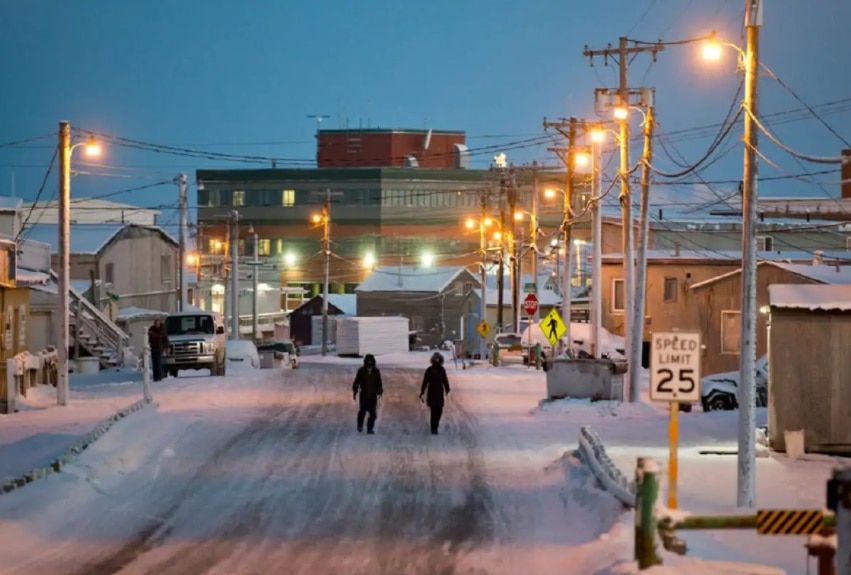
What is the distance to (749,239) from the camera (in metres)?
15.9

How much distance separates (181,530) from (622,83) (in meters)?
29.8

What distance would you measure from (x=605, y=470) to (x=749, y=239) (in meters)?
3.75

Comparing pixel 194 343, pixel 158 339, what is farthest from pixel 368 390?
pixel 194 343

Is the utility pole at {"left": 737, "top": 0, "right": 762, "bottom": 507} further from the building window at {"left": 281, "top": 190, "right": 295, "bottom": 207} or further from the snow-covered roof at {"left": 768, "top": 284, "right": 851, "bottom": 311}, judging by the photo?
the building window at {"left": 281, "top": 190, "right": 295, "bottom": 207}

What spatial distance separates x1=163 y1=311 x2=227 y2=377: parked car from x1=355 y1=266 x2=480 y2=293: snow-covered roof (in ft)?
168

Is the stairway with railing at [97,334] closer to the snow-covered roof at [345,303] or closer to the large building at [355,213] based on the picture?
the snow-covered roof at [345,303]

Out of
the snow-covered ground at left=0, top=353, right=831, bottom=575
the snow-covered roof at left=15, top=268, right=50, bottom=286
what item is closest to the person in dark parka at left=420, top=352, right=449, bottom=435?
the snow-covered ground at left=0, top=353, right=831, bottom=575

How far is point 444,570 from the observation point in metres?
12.9

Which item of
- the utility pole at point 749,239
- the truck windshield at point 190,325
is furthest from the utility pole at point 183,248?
the utility pole at point 749,239

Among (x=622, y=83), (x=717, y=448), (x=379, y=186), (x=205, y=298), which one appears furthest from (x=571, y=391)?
(x=379, y=186)

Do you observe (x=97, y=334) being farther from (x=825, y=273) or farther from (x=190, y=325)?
(x=825, y=273)

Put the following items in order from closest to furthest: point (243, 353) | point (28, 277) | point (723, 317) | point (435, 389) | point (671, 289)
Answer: point (435, 389) < point (28, 277) < point (723, 317) < point (243, 353) < point (671, 289)

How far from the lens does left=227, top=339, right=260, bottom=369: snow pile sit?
50.0m

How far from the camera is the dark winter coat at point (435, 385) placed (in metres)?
25.6
